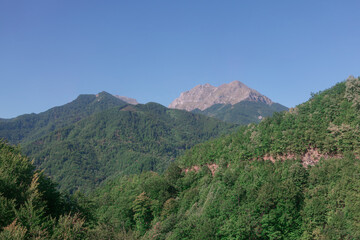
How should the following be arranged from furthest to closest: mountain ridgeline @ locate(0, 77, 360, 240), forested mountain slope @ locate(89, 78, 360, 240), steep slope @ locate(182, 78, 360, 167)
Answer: steep slope @ locate(182, 78, 360, 167) < forested mountain slope @ locate(89, 78, 360, 240) < mountain ridgeline @ locate(0, 77, 360, 240)

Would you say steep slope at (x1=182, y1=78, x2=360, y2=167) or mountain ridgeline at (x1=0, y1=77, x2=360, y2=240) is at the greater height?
steep slope at (x1=182, y1=78, x2=360, y2=167)

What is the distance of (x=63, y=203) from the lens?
38906 mm

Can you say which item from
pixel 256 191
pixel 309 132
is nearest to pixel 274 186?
pixel 256 191

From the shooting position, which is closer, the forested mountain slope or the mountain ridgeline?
the mountain ridgeline

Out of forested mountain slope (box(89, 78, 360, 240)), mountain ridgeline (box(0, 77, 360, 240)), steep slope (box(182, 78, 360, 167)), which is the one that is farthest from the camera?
steep slope (box(182, 78, 360, 167))

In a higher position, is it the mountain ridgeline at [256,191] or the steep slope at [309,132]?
the steep slope at [309,132]

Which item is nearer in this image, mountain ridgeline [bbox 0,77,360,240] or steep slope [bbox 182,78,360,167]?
mountain ridgeline [bbox 0,77,360,240]

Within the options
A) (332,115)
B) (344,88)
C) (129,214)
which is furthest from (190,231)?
(344,88)

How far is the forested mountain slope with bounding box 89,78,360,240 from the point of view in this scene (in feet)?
164

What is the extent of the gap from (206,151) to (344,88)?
4712 centimetres

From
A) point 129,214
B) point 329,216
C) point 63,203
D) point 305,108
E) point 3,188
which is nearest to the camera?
point 3,188

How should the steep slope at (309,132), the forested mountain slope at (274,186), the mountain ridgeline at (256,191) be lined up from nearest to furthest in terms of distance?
the mountain ridgeline at (256,191) → the forested mountain slope at (274,186) → the steep slope at (309,132)

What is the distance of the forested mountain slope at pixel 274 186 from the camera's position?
5012cm

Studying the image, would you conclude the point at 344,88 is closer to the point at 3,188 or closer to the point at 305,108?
the point at 305,108
